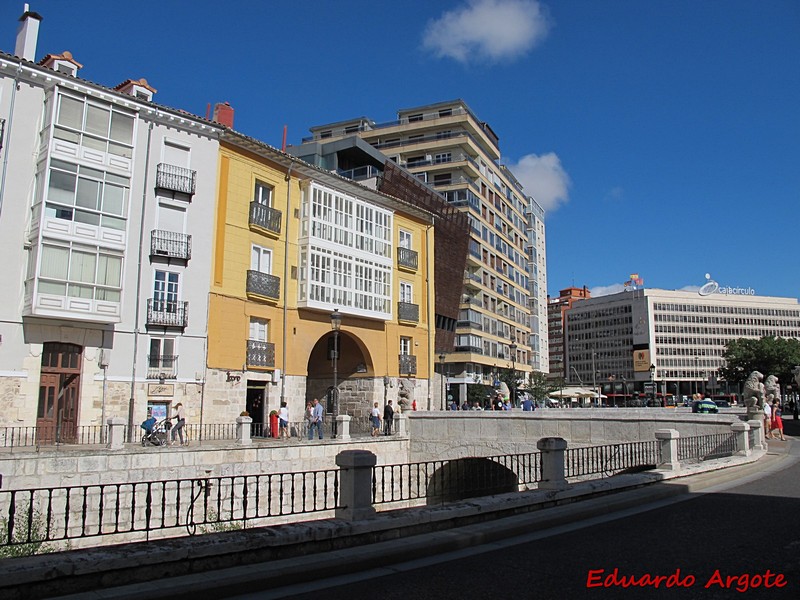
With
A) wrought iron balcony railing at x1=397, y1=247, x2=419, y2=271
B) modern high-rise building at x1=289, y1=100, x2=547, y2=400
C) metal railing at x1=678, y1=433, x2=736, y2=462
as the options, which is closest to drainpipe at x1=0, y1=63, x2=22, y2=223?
wrought iron balcony railing at x1=397, y1=247, x2=419, y2=271

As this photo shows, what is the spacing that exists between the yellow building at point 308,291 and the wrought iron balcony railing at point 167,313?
1309 millimetres

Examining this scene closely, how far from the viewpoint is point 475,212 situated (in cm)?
5800

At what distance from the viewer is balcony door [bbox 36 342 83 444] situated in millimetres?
21188

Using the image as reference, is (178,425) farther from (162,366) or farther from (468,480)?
(468,480)

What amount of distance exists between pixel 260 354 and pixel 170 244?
5992 millimetres

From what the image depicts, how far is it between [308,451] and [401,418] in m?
6.97

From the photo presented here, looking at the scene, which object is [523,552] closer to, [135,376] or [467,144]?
[135,376]

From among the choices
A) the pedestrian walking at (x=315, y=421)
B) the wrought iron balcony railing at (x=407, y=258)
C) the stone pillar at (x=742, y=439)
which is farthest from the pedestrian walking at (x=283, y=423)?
the stone pillar at (x=742, y=439)

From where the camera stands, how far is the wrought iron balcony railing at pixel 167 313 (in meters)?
23.9

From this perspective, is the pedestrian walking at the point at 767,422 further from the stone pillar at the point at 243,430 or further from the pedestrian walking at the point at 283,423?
the stone pillar at the point at 243,430

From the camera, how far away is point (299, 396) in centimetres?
2919

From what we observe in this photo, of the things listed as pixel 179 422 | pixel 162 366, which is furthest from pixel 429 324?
pixel 179 422

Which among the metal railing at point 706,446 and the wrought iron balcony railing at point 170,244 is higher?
the wrought iron balcony railing at point 170,244

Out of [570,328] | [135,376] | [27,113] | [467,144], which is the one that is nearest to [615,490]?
[135,376]
